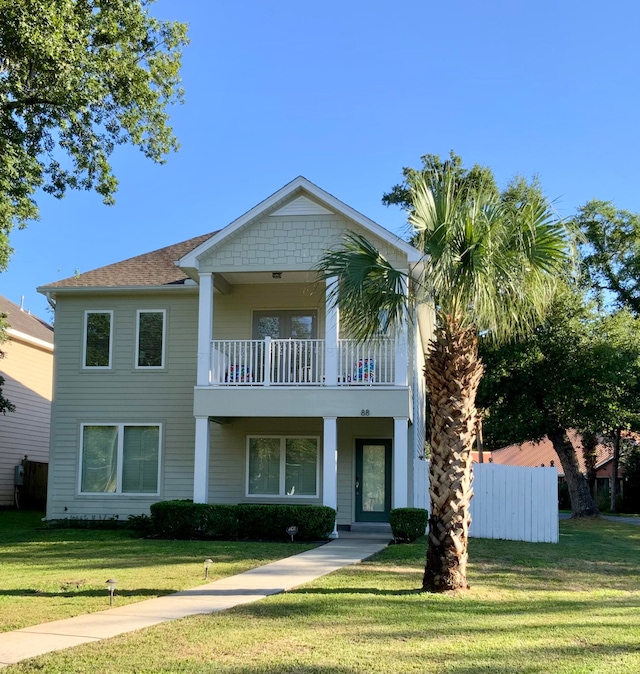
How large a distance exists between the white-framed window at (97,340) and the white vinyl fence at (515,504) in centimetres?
966

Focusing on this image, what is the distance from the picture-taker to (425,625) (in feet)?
25.1

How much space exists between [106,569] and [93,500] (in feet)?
25.0

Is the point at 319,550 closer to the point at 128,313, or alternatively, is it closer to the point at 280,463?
the point at 280,463

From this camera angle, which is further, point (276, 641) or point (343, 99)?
point (343, 99)

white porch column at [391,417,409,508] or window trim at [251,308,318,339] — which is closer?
white porch column at [391,417,409,508]

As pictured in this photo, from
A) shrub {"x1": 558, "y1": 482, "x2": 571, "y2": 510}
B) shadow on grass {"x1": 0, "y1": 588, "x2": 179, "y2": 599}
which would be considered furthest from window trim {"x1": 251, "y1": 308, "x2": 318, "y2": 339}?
shrub {"x1": 558, "y1": 482, "x2": 571, "y2": 510}

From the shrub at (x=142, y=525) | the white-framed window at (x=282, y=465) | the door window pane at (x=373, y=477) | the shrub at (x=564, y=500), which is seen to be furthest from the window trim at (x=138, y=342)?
the shrub at (x=564, y=500)

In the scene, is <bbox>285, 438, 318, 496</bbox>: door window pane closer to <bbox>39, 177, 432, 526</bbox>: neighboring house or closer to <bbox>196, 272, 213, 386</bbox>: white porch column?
<bbox>39, 177, 432, 526</bbox>: neighboring house

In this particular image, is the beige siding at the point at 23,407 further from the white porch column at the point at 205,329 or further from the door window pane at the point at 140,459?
the white porch column at the point at 205,329

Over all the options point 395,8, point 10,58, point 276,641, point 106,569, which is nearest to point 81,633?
point 276,641

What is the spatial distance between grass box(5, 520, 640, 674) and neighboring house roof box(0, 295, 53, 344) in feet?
62.6

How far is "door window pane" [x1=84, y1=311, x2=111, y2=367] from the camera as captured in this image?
1961 centimetres

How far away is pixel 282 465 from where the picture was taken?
1908cm

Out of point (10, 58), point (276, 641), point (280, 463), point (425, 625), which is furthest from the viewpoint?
point (280, 463)
